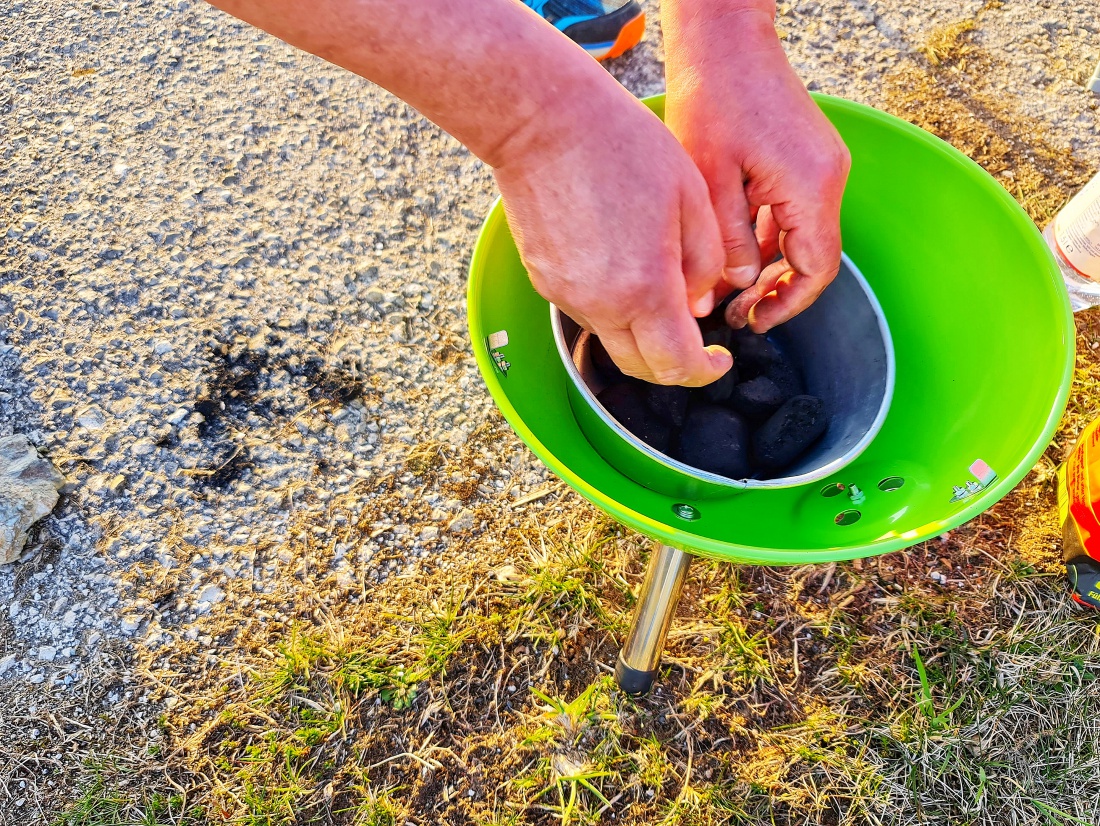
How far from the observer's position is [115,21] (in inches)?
72.2

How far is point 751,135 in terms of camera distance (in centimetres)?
88

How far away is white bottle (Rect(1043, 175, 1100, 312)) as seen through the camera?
4.28 ft

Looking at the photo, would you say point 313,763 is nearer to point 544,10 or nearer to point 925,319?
point 925,319

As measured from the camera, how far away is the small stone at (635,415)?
3.63 feet

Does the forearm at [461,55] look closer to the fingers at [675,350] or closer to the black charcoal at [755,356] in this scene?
the fingers at [675,350]

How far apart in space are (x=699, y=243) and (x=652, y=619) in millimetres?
633

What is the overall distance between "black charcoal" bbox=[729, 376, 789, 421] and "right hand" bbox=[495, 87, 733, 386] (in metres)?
0.42

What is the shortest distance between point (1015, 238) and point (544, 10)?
1255 mm

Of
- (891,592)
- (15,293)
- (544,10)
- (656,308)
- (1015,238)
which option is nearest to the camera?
(656,308)

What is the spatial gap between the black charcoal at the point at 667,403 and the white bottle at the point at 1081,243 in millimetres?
703

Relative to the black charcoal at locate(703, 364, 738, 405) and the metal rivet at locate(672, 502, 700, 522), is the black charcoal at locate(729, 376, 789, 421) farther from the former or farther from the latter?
the metal rivet at locate(672, 502, 700, 522)

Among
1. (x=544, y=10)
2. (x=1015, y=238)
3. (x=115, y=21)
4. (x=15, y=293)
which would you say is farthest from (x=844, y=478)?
(x=115, y=21)

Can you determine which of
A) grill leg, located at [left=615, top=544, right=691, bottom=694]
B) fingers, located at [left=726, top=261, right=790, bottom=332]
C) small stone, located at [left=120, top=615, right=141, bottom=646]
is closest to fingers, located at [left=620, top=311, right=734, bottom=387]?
fingers, located at [left=726, top=261, right=790, bottom=332]

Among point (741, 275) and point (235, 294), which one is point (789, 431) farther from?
point (235, 294)
